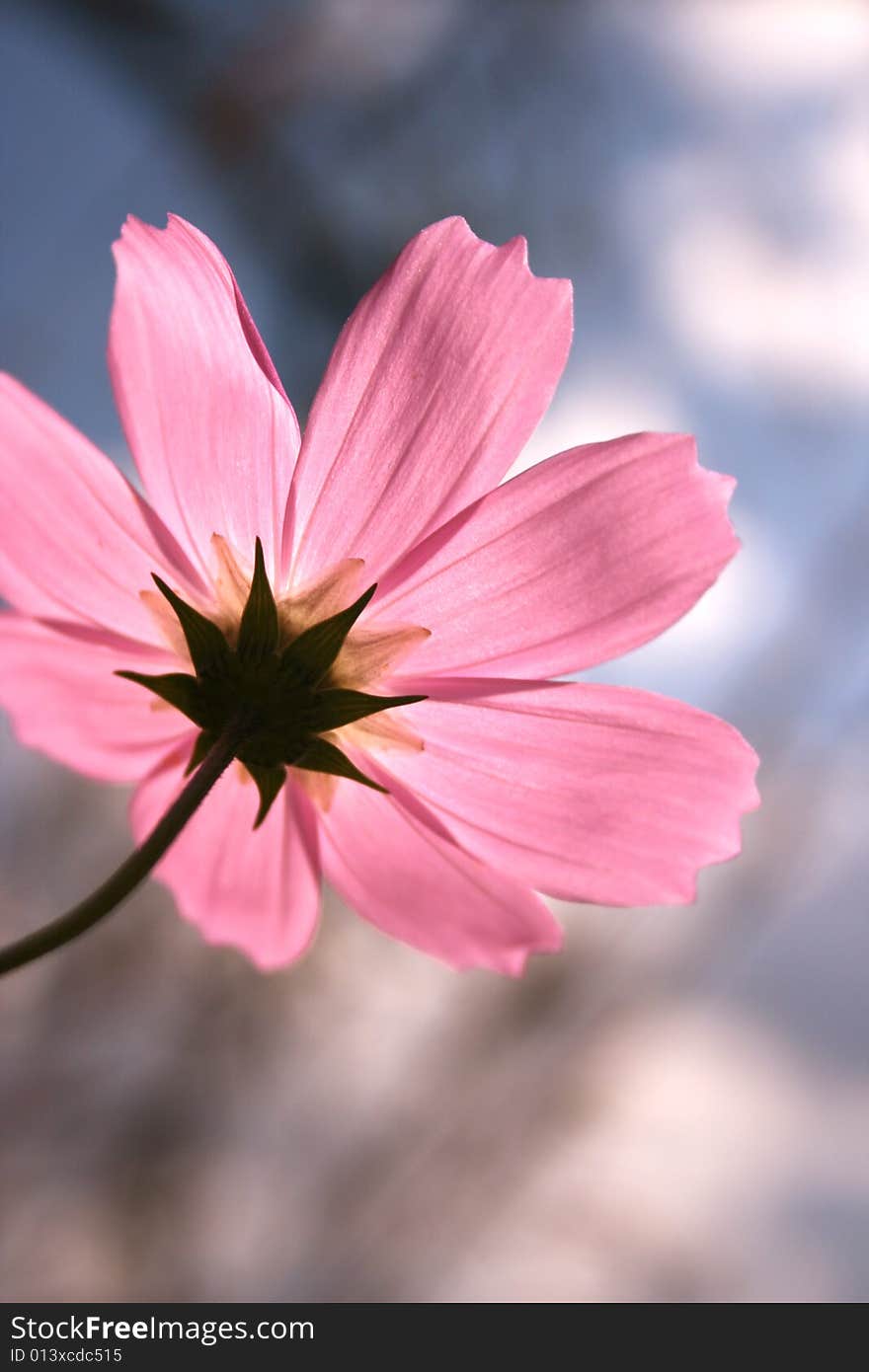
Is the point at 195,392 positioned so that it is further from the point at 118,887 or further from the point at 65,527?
the point at 118,887

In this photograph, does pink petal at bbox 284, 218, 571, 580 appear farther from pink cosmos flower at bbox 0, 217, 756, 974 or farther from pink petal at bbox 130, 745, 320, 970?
pink petal at bbox 130, 745, 320, 970

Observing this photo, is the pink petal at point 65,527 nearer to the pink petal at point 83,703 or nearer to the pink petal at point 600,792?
the pink petal at point 83,703

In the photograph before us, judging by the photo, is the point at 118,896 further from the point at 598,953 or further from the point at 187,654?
the point at 598,953

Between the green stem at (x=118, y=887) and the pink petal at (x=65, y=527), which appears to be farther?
the pink petal at (x=65, y=527)

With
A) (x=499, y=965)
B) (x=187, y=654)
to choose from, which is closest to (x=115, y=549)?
(x=187, y=654)

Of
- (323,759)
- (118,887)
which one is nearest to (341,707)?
(323,759)

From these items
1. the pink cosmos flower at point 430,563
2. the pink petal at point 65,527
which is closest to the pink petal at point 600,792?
the pink cosmos flower at point 430,563
